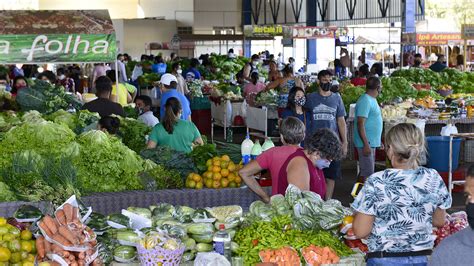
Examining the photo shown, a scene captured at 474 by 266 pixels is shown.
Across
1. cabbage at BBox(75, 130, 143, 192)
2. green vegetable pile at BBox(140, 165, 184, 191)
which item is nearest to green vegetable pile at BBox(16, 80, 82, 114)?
cabbage at BBox(75, 130, 143, 192)

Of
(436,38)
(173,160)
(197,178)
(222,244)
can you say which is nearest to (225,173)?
(197,178)

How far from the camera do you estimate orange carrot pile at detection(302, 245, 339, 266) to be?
5371 millimetres

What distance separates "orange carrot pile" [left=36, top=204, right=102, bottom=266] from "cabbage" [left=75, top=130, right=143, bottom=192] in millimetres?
2198

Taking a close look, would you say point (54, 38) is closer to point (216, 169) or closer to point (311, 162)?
point (216, 169)

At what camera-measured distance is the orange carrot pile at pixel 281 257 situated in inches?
208

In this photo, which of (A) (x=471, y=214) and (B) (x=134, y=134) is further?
(B) (x=134, y=134)

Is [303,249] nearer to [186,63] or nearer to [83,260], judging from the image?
[83,260]

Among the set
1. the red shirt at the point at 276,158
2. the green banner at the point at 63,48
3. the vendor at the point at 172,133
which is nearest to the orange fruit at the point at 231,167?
the vendor at the point at 172,133

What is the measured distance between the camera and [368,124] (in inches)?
419

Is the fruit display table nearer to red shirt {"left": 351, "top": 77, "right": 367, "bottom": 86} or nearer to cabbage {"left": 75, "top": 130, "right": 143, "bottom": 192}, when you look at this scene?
cabbage {"left": 75, "top": 130, "right": 143, "bottom": 192}

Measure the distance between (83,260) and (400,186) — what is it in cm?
193

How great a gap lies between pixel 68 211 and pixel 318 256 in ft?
5.19

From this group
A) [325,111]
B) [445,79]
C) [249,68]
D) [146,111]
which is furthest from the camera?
[249,68]

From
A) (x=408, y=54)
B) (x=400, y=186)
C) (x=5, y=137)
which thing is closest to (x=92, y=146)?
(x=5, y=137)
